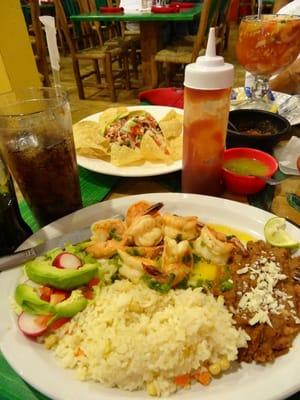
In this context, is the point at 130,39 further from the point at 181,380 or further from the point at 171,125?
the point at 181,380

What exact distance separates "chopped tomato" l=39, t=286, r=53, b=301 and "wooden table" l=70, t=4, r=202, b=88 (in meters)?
4.07

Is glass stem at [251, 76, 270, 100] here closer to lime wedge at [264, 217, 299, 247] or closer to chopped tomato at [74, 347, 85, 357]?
lime wedge at [264, 217, 299, 247]

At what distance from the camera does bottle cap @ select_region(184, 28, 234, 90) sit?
90cm

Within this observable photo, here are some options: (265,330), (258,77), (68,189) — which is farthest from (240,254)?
(258,77)

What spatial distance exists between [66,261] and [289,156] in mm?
970

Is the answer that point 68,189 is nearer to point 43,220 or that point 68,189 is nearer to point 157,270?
point 43,220

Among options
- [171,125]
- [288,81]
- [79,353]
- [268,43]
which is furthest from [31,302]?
[288,81]

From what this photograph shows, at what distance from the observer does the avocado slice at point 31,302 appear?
29.2 inches

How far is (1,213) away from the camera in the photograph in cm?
94

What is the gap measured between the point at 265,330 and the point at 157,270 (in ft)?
0.92

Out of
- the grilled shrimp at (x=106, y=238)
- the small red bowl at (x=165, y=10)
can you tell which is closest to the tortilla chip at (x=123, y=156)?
the grilled shrimp at (x=106, y=238)

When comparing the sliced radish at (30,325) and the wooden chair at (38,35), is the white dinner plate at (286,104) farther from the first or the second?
the wooden chair at (38,35)

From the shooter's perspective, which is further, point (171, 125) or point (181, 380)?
point (171, 125)

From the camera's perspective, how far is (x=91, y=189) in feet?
4.20
